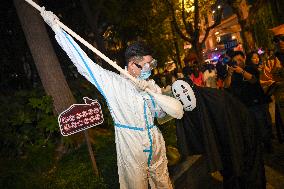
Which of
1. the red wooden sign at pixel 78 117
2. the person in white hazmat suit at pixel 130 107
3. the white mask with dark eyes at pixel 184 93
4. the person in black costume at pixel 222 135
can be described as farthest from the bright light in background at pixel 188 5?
the person in white hazmat suit at pixel 130 107

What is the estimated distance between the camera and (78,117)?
4945 mm

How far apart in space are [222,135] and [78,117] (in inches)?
89.1

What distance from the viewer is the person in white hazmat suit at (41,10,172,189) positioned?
343 centimetres

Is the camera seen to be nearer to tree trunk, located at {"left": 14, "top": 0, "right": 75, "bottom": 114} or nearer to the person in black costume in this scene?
the person in black costume

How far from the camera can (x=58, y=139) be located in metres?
7.34

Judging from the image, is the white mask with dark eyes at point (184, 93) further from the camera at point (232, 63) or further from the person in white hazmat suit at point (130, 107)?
the camera at point (232, 63)

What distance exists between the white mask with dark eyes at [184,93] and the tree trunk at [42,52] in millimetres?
4080

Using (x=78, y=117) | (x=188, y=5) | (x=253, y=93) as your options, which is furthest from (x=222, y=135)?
(x=188, y=5)

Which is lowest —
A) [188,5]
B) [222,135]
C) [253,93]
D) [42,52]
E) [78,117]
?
[222,135]

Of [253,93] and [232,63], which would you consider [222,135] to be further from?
[232,63]

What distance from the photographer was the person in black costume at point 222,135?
13.7 feet

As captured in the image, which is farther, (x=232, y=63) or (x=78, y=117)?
(x=232, y=63)

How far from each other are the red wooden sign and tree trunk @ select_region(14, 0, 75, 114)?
90.9 inches

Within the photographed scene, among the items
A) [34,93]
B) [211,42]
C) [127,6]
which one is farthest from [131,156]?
[211,42]
